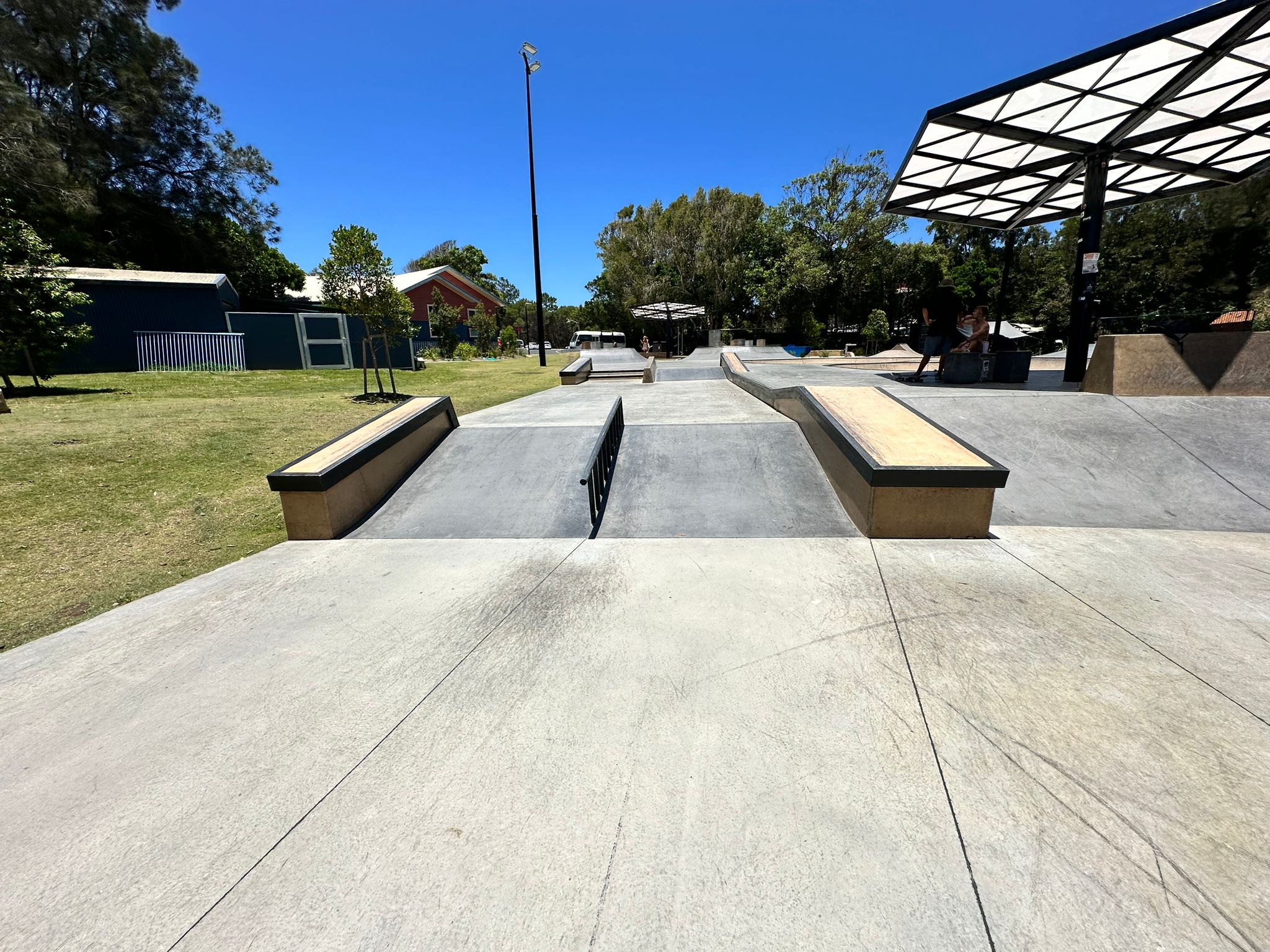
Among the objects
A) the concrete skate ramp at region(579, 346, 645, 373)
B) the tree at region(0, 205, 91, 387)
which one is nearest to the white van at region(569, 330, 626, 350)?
the concrete skate ramp at region(579, 346, 645, 373)

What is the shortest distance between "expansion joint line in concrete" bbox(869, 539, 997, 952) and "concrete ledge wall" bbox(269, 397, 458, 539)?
17.1 ft

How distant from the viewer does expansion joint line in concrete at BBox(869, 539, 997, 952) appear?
5.16 ft

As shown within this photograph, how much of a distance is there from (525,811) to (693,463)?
494 centimetres

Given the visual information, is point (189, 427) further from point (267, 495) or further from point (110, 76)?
point (110, 76)

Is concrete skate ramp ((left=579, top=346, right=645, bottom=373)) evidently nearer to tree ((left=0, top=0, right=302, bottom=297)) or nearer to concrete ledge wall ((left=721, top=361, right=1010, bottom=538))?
concrete ledge wall ((left=721, top=361, right=1010, bottom=538))

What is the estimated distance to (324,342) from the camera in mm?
20281

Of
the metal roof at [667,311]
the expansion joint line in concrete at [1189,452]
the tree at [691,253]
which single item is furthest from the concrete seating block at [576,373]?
the tree at [691,253]

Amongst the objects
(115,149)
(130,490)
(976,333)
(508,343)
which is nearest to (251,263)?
(115,149)

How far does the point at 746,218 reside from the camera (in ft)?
130

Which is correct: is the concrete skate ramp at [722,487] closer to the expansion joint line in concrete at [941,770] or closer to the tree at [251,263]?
the expansion joint line in concrete at [941,770]

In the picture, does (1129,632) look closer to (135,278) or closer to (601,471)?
(601,471)

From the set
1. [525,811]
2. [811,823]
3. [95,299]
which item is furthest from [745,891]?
[95,299]

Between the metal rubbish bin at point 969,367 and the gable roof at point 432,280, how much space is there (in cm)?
3802

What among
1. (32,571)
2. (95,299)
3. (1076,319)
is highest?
(95,299)
